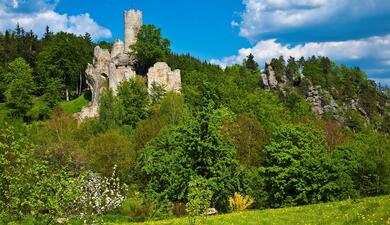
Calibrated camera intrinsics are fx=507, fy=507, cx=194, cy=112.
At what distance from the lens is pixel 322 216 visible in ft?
87.2

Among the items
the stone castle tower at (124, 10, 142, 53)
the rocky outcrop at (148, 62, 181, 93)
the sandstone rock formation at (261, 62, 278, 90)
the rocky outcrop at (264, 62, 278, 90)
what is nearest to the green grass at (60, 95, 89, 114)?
the stone castle tower at (124, 10, 142, 53)

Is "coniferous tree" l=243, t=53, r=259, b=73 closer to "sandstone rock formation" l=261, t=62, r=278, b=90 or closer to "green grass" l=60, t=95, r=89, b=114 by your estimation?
"sandstone rock formation" l=261, t=62, r=278, b=90

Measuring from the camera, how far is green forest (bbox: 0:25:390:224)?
19609 mm

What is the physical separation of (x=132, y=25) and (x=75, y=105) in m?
21.3

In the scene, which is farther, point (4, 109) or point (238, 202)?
point (4, 109)

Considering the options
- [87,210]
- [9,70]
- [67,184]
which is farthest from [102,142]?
[9,70]

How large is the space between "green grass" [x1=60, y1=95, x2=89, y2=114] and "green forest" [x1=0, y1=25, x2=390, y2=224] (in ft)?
0.89

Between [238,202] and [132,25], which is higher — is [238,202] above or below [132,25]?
below

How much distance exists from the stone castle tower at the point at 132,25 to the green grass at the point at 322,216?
8278 cm

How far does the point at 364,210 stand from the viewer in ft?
81.6

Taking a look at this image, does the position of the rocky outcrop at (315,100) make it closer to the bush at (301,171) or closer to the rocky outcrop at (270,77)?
the rocky outcrop at (270,77)

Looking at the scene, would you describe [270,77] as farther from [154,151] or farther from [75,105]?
[154,151]

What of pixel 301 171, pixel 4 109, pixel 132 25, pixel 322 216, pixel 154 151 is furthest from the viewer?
pixel 132 25

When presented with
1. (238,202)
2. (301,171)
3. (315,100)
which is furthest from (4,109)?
(315,100)
